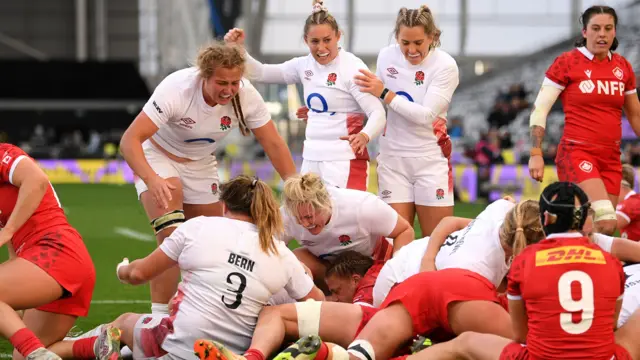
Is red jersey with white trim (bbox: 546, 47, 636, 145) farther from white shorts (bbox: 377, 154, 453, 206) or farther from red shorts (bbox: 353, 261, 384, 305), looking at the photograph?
red shorts (bbox: 353, 261, 384, 305)

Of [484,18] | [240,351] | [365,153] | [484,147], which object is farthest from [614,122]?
[484,18]

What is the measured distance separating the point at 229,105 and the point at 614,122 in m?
2.82

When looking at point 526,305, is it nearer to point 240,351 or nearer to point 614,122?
point 240,351

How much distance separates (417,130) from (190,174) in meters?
1.76

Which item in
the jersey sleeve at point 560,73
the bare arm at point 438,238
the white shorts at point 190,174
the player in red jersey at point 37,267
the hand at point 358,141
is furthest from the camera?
the jersey sleeve at point 560,73

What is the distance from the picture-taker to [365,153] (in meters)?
7.37

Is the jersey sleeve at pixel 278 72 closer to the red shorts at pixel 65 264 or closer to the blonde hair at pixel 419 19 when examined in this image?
the blonde hair at pixel 419 19

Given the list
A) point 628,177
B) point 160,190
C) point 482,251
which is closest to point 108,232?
point 628,177

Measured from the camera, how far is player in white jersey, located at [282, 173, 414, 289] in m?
5.95

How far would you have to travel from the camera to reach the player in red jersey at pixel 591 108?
22.9 feet

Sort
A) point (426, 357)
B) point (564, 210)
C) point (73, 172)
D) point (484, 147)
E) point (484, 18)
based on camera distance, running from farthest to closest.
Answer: point (484, 18) → point (73, 172) → point (484, 147) → point (426, 357) → point (564, 210)

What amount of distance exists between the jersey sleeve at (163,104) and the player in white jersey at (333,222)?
3.26 feet

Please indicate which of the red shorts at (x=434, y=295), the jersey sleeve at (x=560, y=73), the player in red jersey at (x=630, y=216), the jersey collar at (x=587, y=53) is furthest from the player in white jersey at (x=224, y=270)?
the player in red jersey at (x=630, y=216)

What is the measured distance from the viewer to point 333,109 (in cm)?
734
